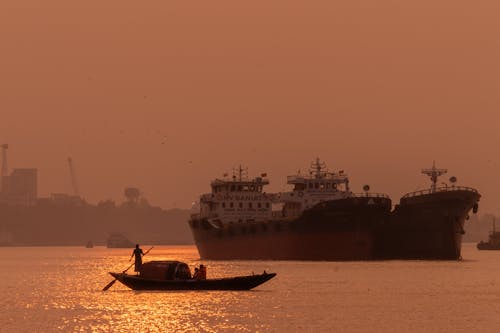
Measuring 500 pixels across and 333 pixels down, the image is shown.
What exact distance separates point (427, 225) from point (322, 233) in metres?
11.9

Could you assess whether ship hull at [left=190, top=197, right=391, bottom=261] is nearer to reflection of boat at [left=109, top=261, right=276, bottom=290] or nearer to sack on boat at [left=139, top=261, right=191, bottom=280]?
reflection of boat at [left=109, top=261, right=276, bottom=290]

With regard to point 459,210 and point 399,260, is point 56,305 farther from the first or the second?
point 399,260

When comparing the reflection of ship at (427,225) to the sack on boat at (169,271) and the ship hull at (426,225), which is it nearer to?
the ship hull at (426,225)

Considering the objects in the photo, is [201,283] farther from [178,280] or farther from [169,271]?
[169,271]

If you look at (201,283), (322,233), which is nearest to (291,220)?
(322,233)

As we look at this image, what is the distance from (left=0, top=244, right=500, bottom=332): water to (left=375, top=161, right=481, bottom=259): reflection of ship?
608 inches

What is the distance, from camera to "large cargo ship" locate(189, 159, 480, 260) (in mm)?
140000

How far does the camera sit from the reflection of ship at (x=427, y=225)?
141m

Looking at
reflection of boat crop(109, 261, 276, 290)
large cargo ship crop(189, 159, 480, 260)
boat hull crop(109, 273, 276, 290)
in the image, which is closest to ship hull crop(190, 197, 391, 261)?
large cargo ship crop(189, 159, 480, 260)

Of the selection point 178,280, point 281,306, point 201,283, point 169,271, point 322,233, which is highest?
point 322,233

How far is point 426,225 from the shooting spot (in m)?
142

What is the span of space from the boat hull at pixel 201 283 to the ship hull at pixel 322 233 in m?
49.3

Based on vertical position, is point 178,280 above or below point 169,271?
below

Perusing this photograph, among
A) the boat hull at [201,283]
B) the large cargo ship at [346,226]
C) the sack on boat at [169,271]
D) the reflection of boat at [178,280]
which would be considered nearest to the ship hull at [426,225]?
the large cargo ship at [346,226]
